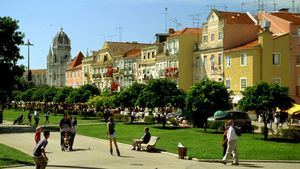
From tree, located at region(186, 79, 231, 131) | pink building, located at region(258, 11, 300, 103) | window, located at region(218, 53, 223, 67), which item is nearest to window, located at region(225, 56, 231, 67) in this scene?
window, located at region(218, 53, 223, 67)

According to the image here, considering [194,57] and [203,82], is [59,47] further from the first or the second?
[203,82]

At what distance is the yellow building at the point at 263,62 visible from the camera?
6719 centimetres

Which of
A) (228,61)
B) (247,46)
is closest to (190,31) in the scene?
(228,61)

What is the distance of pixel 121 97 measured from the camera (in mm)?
62250

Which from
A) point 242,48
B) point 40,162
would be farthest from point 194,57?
point 40,162

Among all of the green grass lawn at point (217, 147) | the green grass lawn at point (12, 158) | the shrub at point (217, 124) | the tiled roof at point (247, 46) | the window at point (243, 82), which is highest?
the tiled roof at point (247, 46)

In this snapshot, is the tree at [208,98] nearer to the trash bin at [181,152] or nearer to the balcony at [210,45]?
the trash bin at [181,152]

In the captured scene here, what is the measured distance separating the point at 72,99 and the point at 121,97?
21.5m

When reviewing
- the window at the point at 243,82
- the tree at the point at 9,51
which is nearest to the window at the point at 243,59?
the window at the point at 243,82

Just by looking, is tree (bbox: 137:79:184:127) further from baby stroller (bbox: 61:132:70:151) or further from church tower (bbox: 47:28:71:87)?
church tower (bbox: 47:28:71:87)

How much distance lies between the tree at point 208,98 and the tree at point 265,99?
21.9 ft

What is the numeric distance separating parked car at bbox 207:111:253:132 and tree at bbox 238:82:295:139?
5843mm

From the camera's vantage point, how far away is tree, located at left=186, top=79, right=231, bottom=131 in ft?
153

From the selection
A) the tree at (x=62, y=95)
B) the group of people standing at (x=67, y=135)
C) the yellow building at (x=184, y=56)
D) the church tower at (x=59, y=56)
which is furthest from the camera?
the church tower at (x=59, y=56)
